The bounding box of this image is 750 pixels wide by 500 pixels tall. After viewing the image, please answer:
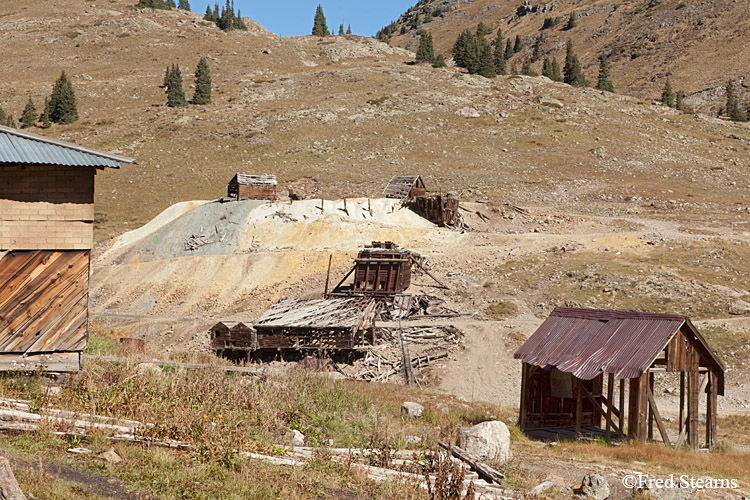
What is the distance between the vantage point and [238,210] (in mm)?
53844

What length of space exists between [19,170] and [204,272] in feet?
107

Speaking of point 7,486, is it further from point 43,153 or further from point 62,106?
point 62,106

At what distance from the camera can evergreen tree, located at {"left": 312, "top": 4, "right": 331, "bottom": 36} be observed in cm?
15588

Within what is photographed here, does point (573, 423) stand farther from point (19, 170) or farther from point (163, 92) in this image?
point (163, 92)

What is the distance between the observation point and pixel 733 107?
111438 mm

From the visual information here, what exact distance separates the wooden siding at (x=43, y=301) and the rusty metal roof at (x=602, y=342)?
38.3 ft

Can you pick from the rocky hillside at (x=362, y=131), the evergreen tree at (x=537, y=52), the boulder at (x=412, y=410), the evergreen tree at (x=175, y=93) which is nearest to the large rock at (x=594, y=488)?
the boulder at (x=412, y=410)

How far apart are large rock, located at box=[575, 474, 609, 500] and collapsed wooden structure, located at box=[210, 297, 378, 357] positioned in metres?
20.6

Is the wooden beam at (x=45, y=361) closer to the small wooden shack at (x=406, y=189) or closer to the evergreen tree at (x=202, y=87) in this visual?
the small wooden shack at (x=406, y=189)

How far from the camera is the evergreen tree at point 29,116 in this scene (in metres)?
95.8

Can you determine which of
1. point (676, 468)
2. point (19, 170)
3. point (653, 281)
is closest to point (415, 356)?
point (653, 281)

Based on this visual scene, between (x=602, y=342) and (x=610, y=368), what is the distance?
1.17 metres

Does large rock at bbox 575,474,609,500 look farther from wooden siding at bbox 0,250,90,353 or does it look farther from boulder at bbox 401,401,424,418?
wooden siding at bbox 0,250,90,353

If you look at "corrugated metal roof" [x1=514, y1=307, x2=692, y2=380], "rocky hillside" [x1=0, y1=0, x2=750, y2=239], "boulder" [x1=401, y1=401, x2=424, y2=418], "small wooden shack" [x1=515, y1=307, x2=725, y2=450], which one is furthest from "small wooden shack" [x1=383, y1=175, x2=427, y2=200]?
"boulder" [x1=401, y1=401, x2=424, y2=418]
